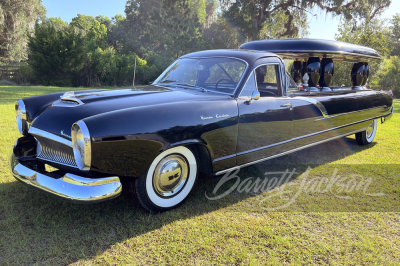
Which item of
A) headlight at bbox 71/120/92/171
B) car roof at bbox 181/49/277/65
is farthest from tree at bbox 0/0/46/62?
headlight at bbox 71/120/92/171

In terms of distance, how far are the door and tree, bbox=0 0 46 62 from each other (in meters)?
27.3

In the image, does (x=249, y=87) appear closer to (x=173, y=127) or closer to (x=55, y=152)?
(x=173, y=127)

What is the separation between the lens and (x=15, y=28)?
1021 inches

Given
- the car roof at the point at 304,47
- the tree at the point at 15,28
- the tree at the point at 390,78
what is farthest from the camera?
the tree at the point at 390,78

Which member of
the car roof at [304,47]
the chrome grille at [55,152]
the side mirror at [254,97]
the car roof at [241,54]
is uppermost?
the car roof at [304,47]

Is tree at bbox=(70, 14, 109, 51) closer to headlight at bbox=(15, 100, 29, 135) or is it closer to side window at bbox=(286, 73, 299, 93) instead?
headlight at bbox=(15, 100, 29, 135)

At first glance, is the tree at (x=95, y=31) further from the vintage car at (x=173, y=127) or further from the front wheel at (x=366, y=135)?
the vintage car at (x=173, y=127)

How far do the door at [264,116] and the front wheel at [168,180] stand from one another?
0.66 metres

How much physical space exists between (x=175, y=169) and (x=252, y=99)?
1238 millimetres

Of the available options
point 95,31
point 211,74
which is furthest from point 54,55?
point 211,74

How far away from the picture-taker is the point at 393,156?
5238 mm

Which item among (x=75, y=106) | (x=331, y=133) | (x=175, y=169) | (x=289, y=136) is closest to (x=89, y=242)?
(x=175, y=169)

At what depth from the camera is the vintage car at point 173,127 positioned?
2.43m

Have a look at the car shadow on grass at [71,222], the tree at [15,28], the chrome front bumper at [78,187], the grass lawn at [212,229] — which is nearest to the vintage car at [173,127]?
the chrome front bumper at [78,187]
